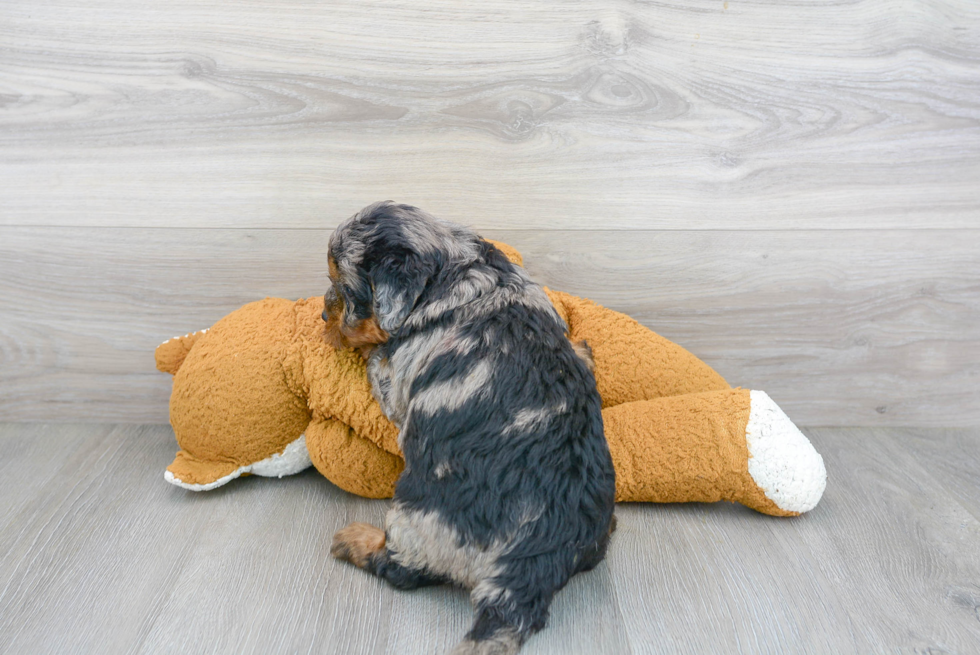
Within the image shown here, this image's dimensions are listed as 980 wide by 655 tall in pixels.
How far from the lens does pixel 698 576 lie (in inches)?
73.9

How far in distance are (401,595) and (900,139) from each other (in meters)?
2.39

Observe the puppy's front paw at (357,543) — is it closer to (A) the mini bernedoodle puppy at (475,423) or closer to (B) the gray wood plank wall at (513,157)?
(A) the mini bernedoodle puppy at (475,423)

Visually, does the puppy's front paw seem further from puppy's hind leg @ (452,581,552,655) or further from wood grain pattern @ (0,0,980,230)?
wood grain pattern @ (0,0,980,230)

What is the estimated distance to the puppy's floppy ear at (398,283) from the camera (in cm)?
176

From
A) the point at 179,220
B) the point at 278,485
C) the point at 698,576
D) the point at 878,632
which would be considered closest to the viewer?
the point at 878,632

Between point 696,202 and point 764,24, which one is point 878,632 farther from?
point 764,24

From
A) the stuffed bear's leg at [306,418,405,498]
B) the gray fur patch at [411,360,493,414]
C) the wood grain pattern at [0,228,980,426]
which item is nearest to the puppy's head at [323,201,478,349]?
the gray fur patch at [411,360,493,414]

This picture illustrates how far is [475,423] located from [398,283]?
0.43 meters

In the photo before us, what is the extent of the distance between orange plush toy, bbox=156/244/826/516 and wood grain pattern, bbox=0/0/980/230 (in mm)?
483

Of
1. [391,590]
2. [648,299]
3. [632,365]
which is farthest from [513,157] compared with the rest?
[391,590]

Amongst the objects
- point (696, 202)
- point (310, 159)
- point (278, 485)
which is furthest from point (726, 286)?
point (278, 485)

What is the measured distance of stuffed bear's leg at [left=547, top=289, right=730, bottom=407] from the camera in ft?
7.34

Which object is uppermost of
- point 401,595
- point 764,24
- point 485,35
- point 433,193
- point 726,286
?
point 764,24

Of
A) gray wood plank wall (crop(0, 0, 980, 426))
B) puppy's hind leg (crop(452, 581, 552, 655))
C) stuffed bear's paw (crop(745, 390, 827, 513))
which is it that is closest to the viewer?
puppy's hind leg (crop(452, 581, 552, 655))
